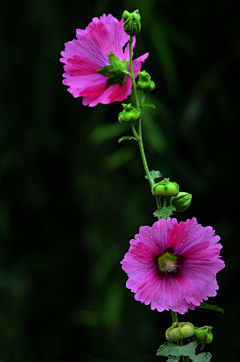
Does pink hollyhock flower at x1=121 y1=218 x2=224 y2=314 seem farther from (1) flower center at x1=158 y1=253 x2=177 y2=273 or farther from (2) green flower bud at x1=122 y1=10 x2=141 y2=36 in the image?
(2) green flower bud at x1=122 y1=10 x2=141 y2=36

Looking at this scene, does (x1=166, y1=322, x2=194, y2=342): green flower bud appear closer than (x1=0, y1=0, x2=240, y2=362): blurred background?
Yes

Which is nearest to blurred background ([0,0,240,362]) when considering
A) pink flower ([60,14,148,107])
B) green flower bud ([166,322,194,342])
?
pink flower ([60,14,148,107])

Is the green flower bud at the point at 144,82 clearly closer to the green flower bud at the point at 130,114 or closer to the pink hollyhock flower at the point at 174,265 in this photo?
the green flower bud at the point at 130,114

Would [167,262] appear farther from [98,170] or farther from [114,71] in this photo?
[98,170]

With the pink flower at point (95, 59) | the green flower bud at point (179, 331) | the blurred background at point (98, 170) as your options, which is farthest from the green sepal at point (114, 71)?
the blurred background at point (98, 170)

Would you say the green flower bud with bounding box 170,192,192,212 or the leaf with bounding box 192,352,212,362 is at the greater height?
the green flower bud with bounding box 170,192,192,212

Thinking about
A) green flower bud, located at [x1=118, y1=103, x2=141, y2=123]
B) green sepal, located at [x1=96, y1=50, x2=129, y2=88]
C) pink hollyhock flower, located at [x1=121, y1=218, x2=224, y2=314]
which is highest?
green sepal, located at [x1=96, y1=50, x2=129, y2=88]

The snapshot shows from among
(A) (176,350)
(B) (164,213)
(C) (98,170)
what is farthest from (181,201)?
(C) (98,170)
